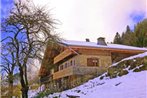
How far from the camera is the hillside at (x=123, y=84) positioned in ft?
44.9

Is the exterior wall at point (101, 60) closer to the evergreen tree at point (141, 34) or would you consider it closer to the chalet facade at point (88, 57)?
the chalet facade at point (88, 57)

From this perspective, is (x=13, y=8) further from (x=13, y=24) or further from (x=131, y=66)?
(x=131, y=66)

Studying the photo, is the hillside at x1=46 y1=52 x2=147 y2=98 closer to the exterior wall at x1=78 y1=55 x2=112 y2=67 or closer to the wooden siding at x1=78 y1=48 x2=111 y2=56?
the exterior wall at x1=78 y1=55 x2=112 y2=67

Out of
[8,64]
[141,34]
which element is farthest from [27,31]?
[141,34]

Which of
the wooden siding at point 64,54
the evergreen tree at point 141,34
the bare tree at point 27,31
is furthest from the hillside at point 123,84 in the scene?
the evergreen tree at point 141,34

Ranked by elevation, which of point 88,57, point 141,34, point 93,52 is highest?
point 141,34

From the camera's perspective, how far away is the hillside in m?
13.7

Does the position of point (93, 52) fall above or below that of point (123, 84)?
above

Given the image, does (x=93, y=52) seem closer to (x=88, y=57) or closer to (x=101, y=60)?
(x=88, y=57)

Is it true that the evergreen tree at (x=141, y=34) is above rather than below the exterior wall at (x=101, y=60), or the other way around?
above

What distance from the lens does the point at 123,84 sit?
16.5 metres

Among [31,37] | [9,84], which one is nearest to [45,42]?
[31,37]

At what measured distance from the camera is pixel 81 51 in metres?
32.9

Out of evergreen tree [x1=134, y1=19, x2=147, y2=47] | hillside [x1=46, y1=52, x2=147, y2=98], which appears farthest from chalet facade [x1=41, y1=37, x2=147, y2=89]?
evergreen tree [x1=134, y1=19, x2=147, y2=47]
